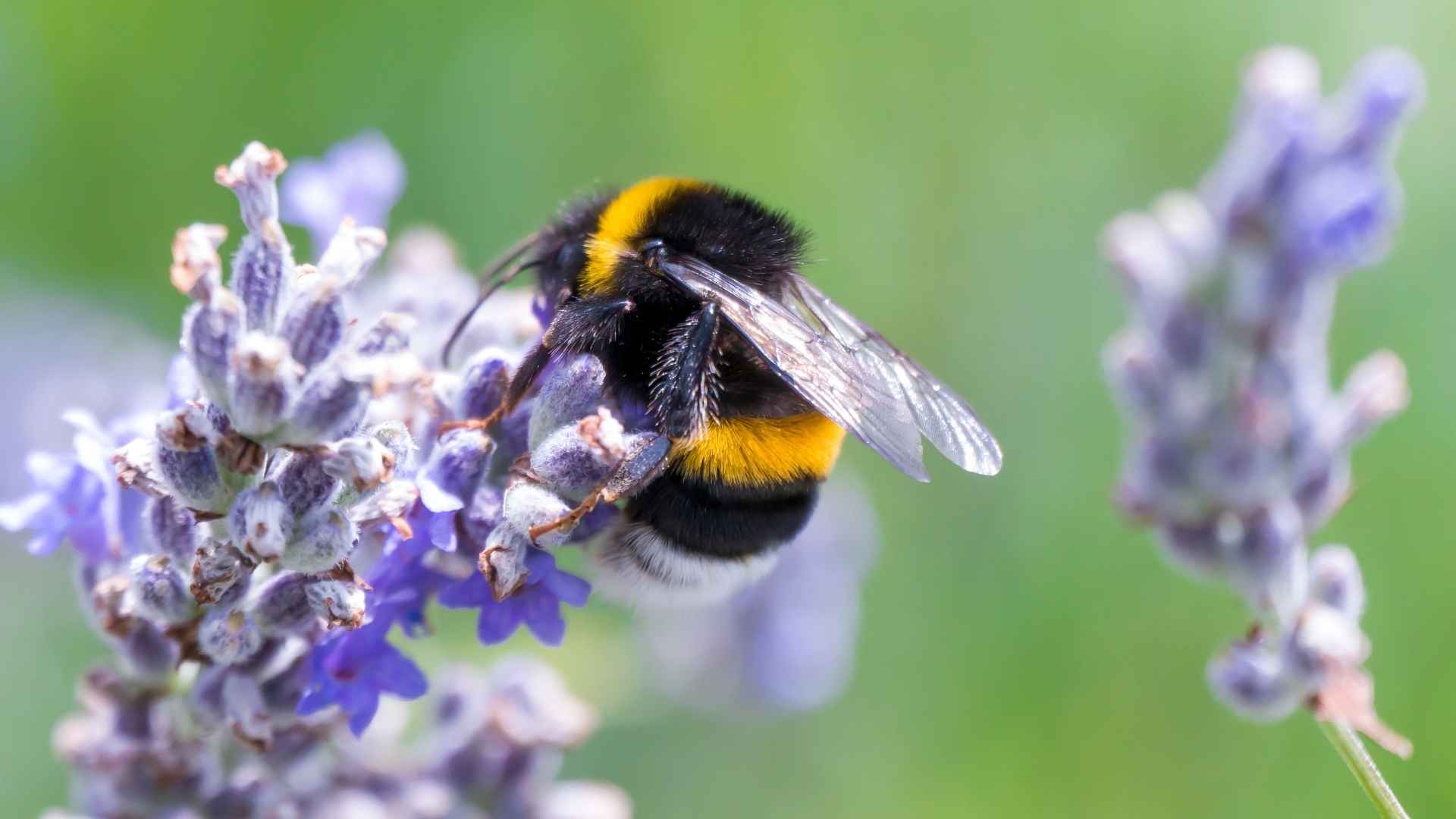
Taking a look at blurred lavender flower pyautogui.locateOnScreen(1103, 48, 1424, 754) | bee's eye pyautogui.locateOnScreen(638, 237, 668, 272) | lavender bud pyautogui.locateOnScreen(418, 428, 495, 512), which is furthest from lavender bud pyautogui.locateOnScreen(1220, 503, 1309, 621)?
lavender bud pyautogui.locateOnScreen(418, 428, 495, 512)

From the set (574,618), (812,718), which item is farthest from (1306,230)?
(812,718)

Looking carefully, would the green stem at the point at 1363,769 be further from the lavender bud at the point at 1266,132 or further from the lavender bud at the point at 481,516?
the lavender bud at the point at 481,516

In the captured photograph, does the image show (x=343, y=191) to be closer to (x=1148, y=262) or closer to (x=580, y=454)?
(x=580, y=454)

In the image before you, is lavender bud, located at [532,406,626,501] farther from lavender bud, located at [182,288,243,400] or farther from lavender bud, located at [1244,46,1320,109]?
lavender bud, located at [1244,46,1320,109]

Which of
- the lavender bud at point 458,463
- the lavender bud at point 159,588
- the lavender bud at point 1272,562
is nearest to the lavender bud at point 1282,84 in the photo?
the lavender bud at point 1272,562

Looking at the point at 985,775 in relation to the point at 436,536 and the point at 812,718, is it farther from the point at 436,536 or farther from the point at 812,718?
the point at 436,536
